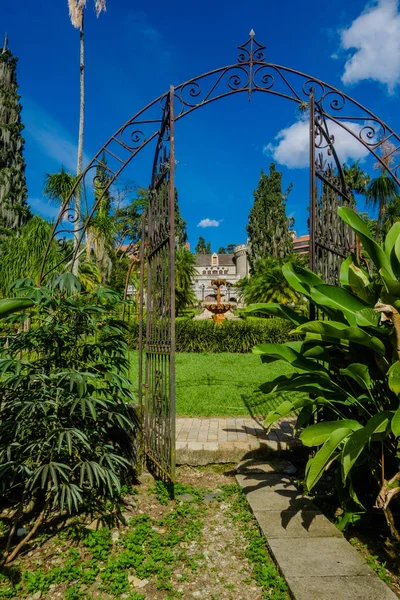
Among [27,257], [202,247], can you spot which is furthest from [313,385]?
[202,247]

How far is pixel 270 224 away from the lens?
3684cm

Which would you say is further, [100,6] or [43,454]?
[100,6]

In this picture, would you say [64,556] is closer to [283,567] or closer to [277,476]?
[283,567]

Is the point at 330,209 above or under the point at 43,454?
above

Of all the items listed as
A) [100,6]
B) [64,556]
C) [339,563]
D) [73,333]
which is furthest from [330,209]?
[100,6]

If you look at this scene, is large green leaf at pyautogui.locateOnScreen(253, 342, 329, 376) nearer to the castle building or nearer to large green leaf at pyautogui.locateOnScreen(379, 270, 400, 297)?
large green leaf at pyautogui.locateOnScreen(379, 270, 400, 297)

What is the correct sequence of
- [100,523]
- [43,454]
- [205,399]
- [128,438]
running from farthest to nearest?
[205,399], [128,438], [100,523], [43,454]

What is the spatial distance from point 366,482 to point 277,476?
836 mm

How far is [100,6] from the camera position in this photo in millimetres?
18438

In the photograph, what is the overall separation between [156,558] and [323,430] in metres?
1.24

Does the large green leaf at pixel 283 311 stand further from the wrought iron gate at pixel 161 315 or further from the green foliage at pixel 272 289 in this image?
the green foliage at pixel 272 289

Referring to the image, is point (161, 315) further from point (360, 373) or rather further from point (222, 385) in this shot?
point (222, 385)

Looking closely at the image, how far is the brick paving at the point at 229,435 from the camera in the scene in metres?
3.86

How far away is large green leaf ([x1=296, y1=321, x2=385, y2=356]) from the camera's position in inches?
89.9
